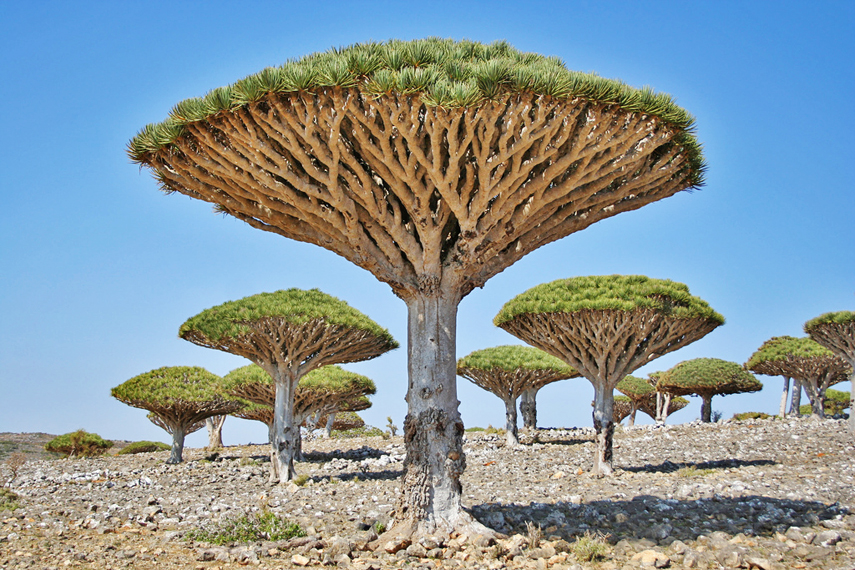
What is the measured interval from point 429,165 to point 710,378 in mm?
31437

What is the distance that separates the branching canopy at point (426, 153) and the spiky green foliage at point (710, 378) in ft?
92.2

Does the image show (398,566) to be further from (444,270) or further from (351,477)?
(351,477)

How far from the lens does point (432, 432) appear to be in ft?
24.4

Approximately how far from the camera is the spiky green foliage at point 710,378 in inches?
1318

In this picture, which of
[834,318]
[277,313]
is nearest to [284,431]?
[277,313]

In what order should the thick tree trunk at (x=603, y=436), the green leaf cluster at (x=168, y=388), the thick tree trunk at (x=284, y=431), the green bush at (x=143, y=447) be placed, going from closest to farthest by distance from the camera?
the thick tree trunk at (x=603, y=436) < the thick tree trunk at (x=284, y=431) < the green leaf cluster at (x=168, y=388) < the green bush at (x=143, y=447)

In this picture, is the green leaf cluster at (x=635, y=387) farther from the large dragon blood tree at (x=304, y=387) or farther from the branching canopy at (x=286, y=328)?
the branching canopy at (x=286, y=328)

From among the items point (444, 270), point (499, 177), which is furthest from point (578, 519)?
point (499, 177)

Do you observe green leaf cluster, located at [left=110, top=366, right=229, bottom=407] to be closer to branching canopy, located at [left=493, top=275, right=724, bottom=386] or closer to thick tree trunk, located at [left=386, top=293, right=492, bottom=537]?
branching canopy, located at [left=493, top=275, right=724, bottom=386]

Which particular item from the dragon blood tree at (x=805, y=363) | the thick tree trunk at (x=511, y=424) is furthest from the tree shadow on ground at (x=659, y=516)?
the dragon blood tree at (x=805, y=363)

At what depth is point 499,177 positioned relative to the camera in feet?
23.7

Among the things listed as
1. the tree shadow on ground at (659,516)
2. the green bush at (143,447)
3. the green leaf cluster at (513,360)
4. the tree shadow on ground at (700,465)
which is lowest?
the green bush at (143,447)

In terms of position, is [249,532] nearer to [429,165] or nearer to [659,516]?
[429,165]

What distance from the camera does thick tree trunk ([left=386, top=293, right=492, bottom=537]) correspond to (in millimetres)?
7246
